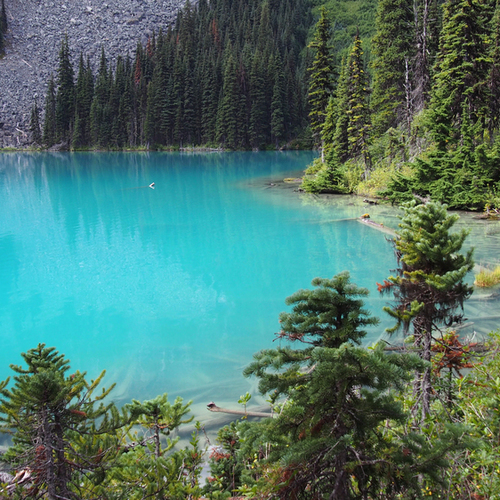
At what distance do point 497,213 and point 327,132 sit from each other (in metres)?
19.0

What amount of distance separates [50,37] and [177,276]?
4188 inches

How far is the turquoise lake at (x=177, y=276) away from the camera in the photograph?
29.4 feet

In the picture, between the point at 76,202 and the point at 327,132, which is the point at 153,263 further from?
the point at 327,132

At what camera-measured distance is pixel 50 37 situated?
329ft

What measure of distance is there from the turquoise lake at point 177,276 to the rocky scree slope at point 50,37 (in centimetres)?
7446

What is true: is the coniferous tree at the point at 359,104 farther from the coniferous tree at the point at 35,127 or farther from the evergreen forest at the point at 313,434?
the coniferous tree at the point at 35,127

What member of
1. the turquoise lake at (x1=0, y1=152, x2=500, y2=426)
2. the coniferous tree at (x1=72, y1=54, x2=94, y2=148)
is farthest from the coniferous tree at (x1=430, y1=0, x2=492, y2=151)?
the coniferous tree at (x1=72, y1=54, x2=94, y2=148)

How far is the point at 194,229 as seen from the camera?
Result: 65.7ft

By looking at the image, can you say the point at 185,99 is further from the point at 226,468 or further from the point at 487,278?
the point at 226,468

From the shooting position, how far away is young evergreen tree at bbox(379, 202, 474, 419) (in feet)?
15.0

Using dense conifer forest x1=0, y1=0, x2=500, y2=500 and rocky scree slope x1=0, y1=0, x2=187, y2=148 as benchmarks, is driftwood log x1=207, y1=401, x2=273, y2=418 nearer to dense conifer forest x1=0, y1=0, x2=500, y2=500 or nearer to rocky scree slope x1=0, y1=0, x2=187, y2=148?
dense conifer forest x1=0, y1=0, x2=500, y2=500

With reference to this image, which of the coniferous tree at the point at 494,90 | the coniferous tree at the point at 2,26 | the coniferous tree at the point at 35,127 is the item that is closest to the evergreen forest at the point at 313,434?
the coniferous tree at the point at 494,90

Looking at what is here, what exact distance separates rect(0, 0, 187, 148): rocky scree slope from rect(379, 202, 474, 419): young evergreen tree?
97158 mm

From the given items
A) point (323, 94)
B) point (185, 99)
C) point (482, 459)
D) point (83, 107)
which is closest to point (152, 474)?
point (482, 459)
